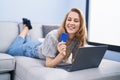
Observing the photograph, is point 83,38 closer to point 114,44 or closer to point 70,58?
point 70,58

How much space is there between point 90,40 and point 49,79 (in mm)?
1473

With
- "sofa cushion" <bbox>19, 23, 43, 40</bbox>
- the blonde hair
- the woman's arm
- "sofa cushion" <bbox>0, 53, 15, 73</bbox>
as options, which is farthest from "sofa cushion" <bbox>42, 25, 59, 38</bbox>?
the woman's arm

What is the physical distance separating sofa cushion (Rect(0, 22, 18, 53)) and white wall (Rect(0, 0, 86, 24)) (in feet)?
0.84

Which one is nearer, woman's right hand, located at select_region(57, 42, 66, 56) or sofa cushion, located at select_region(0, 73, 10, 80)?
woman's right hand, located at select_region(57, 42, 66, 56)

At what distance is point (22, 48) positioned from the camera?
6.72ft

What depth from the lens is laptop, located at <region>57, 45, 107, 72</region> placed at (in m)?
1.32

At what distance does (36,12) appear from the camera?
Result: 2701 mm

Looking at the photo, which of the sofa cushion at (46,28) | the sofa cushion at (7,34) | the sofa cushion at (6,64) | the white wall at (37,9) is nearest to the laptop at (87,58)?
the sofa cushion at (6,64)

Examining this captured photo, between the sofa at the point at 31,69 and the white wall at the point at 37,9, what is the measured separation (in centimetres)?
26

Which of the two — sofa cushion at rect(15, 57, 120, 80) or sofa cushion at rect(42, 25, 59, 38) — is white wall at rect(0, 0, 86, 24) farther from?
sofa cushion at rect(15, 57, 120, 80)

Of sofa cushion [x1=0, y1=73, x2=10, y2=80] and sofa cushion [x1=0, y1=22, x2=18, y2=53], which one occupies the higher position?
sofa cushion [x1=0, y1=22, x2=18, y2=53]

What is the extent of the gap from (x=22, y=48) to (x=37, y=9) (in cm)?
83

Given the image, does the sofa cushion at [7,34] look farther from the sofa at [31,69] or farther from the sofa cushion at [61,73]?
the sofa cushion at [61,73]

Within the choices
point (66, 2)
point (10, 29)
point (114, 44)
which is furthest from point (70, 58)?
point (66, 2)
